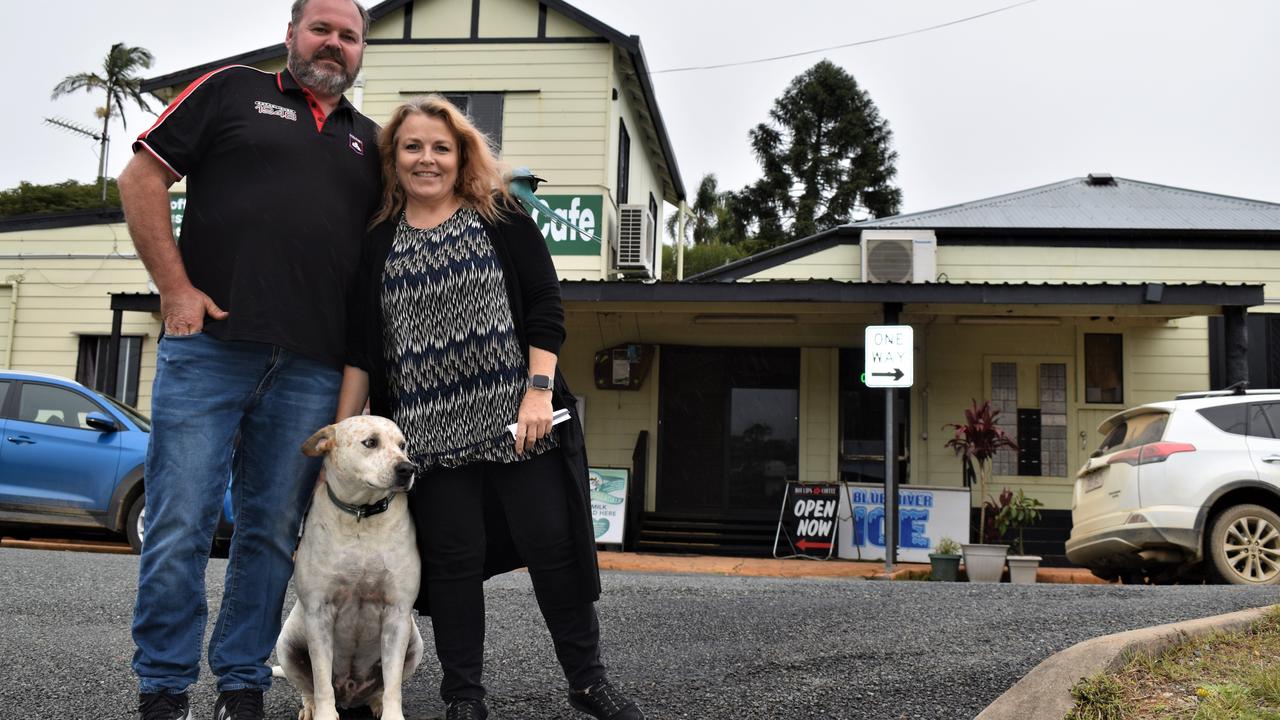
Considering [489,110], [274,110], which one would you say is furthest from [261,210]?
[489,110]

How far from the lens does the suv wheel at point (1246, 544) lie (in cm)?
799

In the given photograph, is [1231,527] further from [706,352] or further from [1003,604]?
[706,352]

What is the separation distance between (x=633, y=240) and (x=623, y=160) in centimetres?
148

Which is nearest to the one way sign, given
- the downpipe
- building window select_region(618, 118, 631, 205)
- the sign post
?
the sign post

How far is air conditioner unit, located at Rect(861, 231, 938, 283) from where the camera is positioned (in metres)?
13.2

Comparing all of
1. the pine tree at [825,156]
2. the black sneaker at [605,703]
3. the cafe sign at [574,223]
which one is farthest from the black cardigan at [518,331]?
the pine tree at [825,156]

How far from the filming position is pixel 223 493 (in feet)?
9.98

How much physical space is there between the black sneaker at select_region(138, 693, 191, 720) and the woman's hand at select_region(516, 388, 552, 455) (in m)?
1.11

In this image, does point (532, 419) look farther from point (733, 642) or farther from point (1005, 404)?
point (1005, 404)

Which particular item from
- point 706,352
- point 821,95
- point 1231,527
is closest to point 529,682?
point 1231,527

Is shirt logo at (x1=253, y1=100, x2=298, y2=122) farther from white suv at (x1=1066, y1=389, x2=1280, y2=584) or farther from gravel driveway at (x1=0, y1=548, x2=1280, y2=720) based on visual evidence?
white suv at (x1=1066, y1=389, x2=1280, y2=584)

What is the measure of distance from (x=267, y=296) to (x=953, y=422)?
11.2 m

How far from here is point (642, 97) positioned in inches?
575

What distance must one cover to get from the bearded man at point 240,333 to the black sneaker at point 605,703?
908 millimetres
